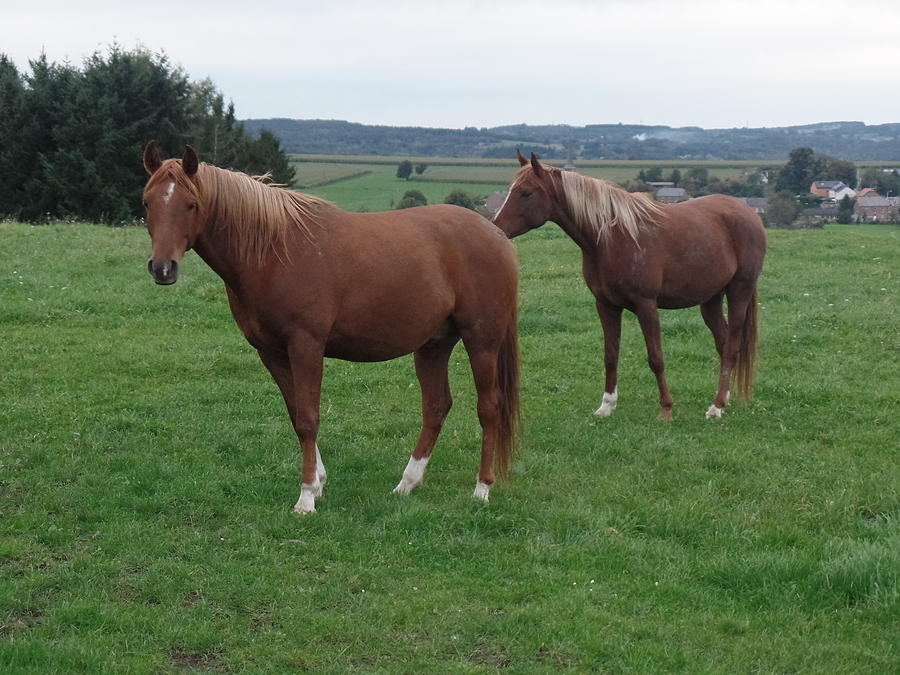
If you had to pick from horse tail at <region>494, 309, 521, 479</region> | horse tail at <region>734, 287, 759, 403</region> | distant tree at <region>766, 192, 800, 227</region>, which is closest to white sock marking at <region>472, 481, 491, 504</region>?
horse tail at <region>494, 309, 521, 479</region>

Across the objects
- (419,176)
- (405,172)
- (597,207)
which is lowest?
(419,176)

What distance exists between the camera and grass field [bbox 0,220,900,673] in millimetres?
4707

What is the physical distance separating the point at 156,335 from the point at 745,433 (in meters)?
7.63

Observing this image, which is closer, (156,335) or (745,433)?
(745,433)

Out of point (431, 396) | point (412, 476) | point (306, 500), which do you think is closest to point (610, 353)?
point (431, 396)

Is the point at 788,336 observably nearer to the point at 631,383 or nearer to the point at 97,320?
A: the point at 631,383

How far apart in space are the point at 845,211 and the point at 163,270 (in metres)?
29.6

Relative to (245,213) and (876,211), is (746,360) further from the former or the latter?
(876,211)

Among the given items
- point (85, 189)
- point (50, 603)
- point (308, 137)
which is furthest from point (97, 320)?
point (308, 137)

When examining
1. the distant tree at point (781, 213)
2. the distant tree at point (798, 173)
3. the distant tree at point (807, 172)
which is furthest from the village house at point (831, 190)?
the distant tree at point (781, 213)

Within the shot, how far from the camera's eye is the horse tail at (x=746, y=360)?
32.2ft

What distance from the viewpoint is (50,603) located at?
502 cm

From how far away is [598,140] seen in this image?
8050 cm

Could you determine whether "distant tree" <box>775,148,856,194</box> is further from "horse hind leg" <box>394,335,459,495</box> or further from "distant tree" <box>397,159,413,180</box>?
"horse hind leg" <box>394,335,459,495</box>
